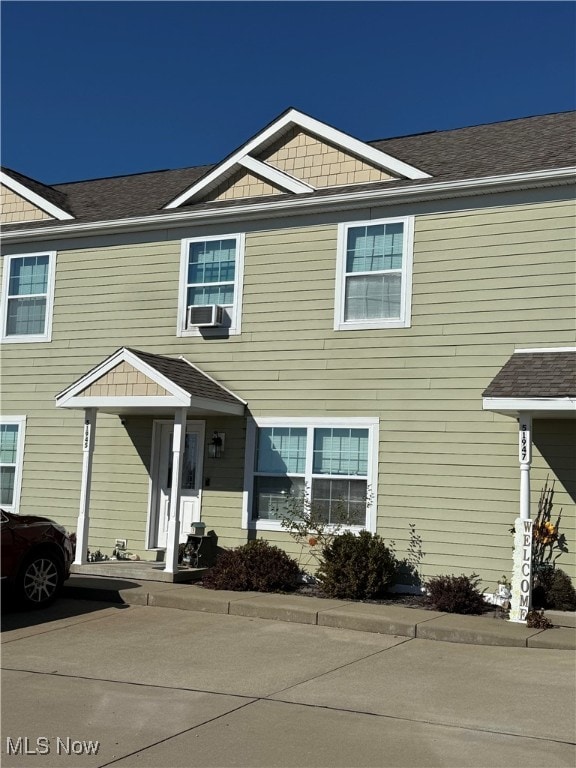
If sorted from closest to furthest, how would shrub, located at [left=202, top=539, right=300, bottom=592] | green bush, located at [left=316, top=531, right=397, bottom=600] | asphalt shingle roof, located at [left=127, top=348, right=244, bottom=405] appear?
green bush, located at [left=316, top=531, right=397, bottom=600] → shrub, located at [left=202, top=539, right=300, bottom=592] → asphalt shingle roof, located at [left=127, top=348, right=244, bottom=405]

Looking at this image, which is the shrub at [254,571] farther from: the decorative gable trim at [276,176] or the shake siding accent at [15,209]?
the shake siding accent at [15,209]

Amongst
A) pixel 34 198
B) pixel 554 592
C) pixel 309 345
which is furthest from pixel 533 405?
pixel 34 198

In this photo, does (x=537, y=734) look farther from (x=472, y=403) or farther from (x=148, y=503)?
(x=148, y=503)

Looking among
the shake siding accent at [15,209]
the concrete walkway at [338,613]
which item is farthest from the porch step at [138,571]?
the shake siding accent at [15,209]

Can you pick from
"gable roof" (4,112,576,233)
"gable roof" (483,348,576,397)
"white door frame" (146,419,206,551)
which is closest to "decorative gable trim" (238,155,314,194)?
"gable roof" (4,112,576,233)

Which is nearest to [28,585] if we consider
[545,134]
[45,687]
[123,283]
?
[45,687]

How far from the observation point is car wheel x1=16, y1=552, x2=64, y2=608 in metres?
10.3

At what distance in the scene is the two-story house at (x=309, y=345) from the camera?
11.6m

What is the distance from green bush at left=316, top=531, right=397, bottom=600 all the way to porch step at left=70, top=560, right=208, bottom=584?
198 centimetres

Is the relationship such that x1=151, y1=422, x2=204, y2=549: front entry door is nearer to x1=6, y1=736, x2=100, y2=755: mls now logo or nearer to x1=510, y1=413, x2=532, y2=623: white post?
x1=510, y1=413, x2=532, y2=623: white post

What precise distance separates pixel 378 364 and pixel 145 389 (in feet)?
11.0

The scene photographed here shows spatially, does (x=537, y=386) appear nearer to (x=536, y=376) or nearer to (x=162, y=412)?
(x=536, y=376)

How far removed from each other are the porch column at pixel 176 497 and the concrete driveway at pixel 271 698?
2.41 metres

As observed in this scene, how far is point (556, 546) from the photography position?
11.1 metres
